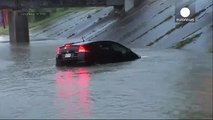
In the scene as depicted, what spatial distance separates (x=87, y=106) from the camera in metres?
11.6

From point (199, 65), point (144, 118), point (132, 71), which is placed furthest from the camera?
point (199, 65)

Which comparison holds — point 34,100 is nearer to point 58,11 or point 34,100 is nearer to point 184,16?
point 184,16

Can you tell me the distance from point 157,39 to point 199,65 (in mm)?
15966

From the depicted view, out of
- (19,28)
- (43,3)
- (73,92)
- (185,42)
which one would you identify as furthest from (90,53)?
(19,28)

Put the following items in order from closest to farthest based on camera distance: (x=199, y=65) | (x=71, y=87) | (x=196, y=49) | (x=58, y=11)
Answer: (x=71, y=87), (x=199, y=65), (x=196, y=49), (x=58, y=11)

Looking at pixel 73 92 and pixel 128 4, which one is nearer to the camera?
pixel 73 92

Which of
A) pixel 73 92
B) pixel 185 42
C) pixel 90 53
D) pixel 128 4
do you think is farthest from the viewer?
pixel 128 4

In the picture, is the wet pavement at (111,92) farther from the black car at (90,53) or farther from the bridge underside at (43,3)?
the bridge underside at (43,3)

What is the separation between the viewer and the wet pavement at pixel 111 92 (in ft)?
35.3

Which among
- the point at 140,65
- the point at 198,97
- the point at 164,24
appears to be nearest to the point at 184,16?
the point at 164,24

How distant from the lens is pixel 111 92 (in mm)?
13781

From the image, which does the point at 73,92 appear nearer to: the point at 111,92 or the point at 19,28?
the point at 111,92

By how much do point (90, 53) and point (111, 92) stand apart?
951cm

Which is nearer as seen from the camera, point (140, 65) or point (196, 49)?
point (140, 65)
